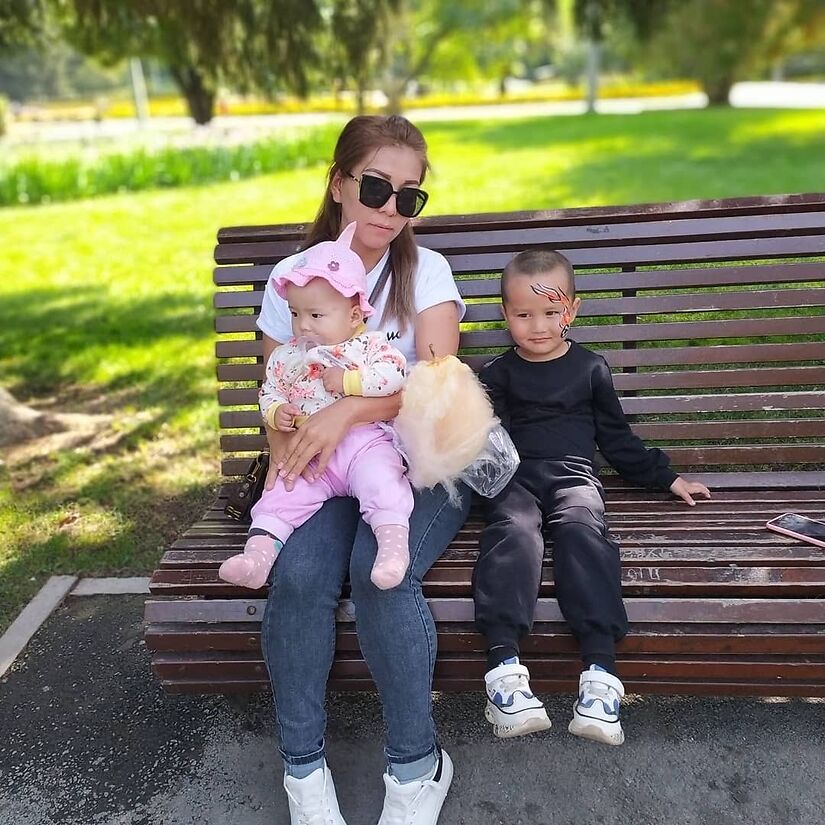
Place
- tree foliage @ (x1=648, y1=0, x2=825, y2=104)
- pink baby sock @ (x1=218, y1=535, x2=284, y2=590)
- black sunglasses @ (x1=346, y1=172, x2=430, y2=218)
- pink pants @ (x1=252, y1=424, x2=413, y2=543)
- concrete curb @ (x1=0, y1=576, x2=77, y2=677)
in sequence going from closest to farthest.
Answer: pink baby sock @ (x1=218, y1=535, x2=284, y2=590) → pink pants @ (x1=252, y1=424, x2=413, y2=543) → black sunglasses @ (x1=346, y1=172, x2=430, y2=218) → concrete curb @ (x1=0, y1=576, x2=77, y2=677) → tree foliage @ (x1=648, y1=0, x2=825, y2=104)

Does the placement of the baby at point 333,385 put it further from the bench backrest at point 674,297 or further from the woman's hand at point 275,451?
the bench backrest at point 674,297

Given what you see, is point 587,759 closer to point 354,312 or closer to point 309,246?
point 354,312

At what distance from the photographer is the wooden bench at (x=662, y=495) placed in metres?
2.27

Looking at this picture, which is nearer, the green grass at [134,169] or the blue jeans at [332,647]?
the blue jeans at [332,647]

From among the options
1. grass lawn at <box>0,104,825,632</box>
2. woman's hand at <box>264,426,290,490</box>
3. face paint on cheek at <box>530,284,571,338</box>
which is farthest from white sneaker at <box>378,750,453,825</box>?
grass lawn at <box>0,104,825,632</box>

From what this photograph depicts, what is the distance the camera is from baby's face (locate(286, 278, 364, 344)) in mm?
2523

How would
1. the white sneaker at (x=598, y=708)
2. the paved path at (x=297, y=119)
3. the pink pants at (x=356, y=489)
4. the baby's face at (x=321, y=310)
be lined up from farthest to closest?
1. the paved path at (x=297, y=119)
2. the baby's face at (x=321, y=310)
3. the pink pants at (x=356, y=489)
4. the white sneaker at (x=598, y=708)

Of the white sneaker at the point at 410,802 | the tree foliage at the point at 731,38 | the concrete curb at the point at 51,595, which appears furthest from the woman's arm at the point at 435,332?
the tree foliage at the point at 731,38

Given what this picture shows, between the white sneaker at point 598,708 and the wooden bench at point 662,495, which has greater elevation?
the wooden bench at point 662,495

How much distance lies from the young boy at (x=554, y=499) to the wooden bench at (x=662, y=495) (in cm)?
7

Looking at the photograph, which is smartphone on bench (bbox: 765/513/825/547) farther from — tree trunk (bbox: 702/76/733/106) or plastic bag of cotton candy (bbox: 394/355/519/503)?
tree trunk (bbox: 702/76/733/106)

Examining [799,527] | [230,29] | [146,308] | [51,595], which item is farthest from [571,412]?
[146,308]

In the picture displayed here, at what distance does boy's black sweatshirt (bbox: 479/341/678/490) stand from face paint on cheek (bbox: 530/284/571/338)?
0.44 feet

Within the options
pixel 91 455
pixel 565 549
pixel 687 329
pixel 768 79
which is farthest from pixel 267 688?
pixel 768 79
